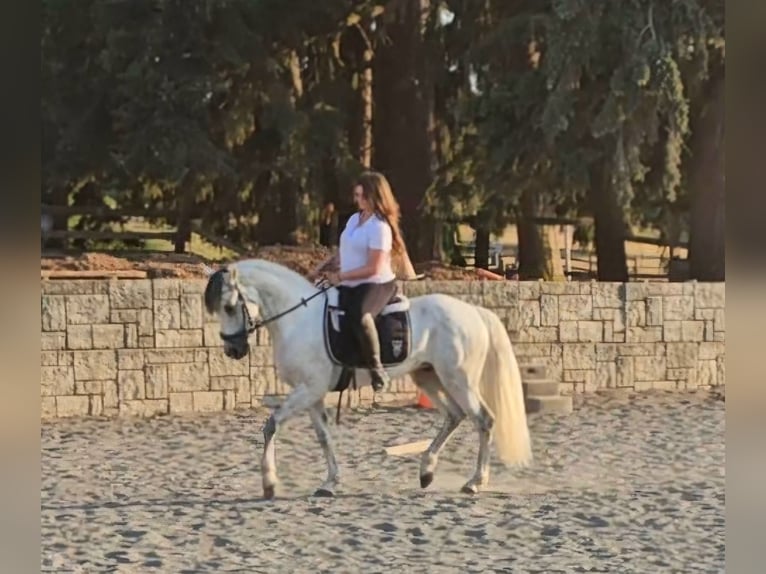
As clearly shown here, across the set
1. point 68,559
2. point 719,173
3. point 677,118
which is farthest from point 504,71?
point 68,559

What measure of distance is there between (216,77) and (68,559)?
3.91 m

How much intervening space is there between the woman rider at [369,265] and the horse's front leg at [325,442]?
1.01 ft

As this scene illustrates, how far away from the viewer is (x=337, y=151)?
24.6ft

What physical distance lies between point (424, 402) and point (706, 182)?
385 cm

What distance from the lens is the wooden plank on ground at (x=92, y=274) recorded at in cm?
764

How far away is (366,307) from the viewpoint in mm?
5699

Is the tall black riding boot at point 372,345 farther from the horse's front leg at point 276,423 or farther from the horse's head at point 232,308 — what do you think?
the horse's head at point 232,308

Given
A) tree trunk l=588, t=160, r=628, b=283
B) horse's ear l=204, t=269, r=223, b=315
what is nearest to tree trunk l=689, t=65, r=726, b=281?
tree trunk l=588, t=160, r=628, b=283

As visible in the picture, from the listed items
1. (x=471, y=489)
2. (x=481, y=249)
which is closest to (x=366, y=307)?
(x=471, y=489)

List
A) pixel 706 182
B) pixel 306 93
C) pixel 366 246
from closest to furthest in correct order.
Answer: pixel 366 246, pixel 306 93, pixel 706 182

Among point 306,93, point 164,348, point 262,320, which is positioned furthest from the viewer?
point 306,93

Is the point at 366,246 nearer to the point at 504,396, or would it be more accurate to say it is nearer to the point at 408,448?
the point at 504,396

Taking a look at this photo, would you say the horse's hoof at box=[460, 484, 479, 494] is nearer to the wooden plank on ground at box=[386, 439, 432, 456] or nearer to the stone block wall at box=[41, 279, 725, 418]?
the wooden plank on ground at box=[386, 439, 432, 456]

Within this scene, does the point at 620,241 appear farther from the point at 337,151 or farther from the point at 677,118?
the point at 337,151
